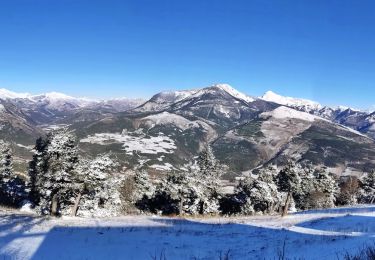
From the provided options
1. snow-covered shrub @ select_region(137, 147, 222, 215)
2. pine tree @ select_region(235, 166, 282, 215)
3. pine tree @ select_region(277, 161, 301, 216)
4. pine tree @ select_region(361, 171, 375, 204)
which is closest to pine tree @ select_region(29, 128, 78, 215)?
snow-covered shrub @ select_region(137, 147, 222, 215)

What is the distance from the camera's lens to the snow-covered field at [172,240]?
20.2 meters

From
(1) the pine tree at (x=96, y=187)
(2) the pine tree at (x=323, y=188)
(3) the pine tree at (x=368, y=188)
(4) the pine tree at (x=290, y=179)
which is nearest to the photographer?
(1) the pine tree at (x=96, y=187)

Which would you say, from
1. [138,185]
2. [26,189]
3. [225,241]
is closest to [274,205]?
[138,185]

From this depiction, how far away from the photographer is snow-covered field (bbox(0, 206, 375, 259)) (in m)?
20.2

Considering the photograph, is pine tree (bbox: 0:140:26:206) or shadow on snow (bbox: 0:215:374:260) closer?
shadow on snow (bbox: 0:215:374:260)

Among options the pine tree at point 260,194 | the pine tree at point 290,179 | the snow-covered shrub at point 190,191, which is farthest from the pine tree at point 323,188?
the pine tree at point 290,179

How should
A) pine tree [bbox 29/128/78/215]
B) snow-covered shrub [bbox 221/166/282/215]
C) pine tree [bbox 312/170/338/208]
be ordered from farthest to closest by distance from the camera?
pine tree [bbox 312/170/338/208]
snow-covered shrub [bbox 221/166/282/215]
pine tree [bbox 29/128/78/215]

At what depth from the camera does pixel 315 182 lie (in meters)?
120

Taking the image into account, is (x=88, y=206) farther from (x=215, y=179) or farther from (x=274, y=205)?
(x=274, y=205)

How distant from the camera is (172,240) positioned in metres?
26.6

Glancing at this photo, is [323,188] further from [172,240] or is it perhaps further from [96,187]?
[172,240]

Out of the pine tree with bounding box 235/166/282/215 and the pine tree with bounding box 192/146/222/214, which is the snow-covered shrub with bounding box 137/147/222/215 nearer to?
the pine tree with bounding box 192/146/222/214

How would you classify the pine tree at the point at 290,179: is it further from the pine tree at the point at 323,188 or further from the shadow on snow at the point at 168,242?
the shadow on snow at the point at 168,242

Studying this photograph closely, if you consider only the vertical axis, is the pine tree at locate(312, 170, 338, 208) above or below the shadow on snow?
above
